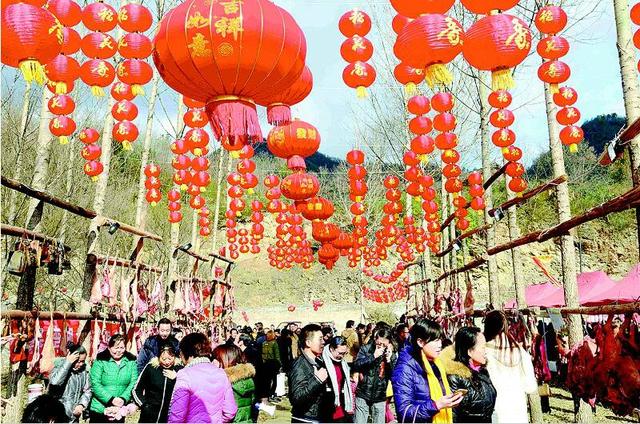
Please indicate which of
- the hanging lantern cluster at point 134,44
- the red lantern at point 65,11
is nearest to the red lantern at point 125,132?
the hanging lantern cluster at point 134,44

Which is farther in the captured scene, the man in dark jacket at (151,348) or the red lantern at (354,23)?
the red lantern at (354,23)

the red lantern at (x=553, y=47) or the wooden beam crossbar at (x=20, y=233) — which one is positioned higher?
the red lantern at (x=553, y=47)

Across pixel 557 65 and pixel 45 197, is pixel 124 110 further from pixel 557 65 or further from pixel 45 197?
pixel 557 65

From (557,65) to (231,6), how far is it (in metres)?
4.65

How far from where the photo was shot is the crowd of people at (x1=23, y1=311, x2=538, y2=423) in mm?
4102

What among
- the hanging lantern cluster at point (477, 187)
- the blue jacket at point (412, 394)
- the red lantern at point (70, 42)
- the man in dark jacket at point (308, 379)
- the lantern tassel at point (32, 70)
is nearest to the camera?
the blue jacket at point (412, 394)

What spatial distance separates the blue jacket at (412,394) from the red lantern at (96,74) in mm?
5208

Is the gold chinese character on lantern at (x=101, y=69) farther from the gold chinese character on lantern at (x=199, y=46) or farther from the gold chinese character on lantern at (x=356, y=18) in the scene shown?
the gold chinese character on lantern at (x=356, y=18)

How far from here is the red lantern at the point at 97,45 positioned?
6.76 meters

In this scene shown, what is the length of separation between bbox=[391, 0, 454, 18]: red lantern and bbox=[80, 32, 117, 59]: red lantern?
12.4 ft

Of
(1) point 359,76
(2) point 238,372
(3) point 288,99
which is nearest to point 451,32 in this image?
(3) point 288,99

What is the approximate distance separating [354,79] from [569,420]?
8.24 m

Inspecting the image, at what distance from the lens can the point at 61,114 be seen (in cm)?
742

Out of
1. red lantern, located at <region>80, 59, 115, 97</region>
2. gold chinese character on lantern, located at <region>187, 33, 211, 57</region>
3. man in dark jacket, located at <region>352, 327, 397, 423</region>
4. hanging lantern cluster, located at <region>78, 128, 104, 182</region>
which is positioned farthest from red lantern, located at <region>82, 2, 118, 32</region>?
man in dark jacket, located at <region>352, 327, 397, 423</region>
